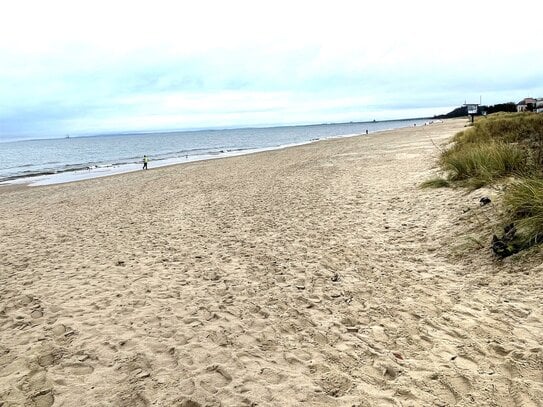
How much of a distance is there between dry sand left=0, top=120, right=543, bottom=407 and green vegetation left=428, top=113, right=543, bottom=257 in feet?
1.42

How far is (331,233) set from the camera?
761cm

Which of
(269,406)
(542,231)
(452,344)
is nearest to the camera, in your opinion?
(269,406)

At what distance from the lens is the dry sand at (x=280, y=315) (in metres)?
3.15

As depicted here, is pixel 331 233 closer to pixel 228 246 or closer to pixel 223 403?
pixel 228 246

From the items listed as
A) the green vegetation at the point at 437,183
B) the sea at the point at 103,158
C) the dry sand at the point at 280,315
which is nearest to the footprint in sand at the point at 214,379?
the dry sand at the point at 280,315

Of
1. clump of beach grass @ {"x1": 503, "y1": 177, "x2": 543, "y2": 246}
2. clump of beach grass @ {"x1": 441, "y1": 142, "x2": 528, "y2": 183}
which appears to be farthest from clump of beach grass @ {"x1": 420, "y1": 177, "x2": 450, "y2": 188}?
clump of beach grass @ {"x1": 503, "y1": 177, "x2": 543, "y2": 246}

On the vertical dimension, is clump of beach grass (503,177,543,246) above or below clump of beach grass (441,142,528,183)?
below

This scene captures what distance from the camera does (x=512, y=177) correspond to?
785 cm

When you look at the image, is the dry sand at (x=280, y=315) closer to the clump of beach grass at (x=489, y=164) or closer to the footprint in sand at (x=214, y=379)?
the footprint in sand at (x=214, y=379)

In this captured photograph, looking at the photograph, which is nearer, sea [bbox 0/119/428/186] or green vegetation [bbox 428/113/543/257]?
green vegetation [bbox 428/113/543/257]

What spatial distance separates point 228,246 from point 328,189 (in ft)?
20.0

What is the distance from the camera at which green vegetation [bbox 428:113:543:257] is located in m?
5.37

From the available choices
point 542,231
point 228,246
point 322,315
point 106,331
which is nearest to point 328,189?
point 228,246

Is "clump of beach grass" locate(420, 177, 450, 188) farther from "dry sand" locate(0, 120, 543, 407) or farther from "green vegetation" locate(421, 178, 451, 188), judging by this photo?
"dry sand" locate(0, 120, 543, 407)
